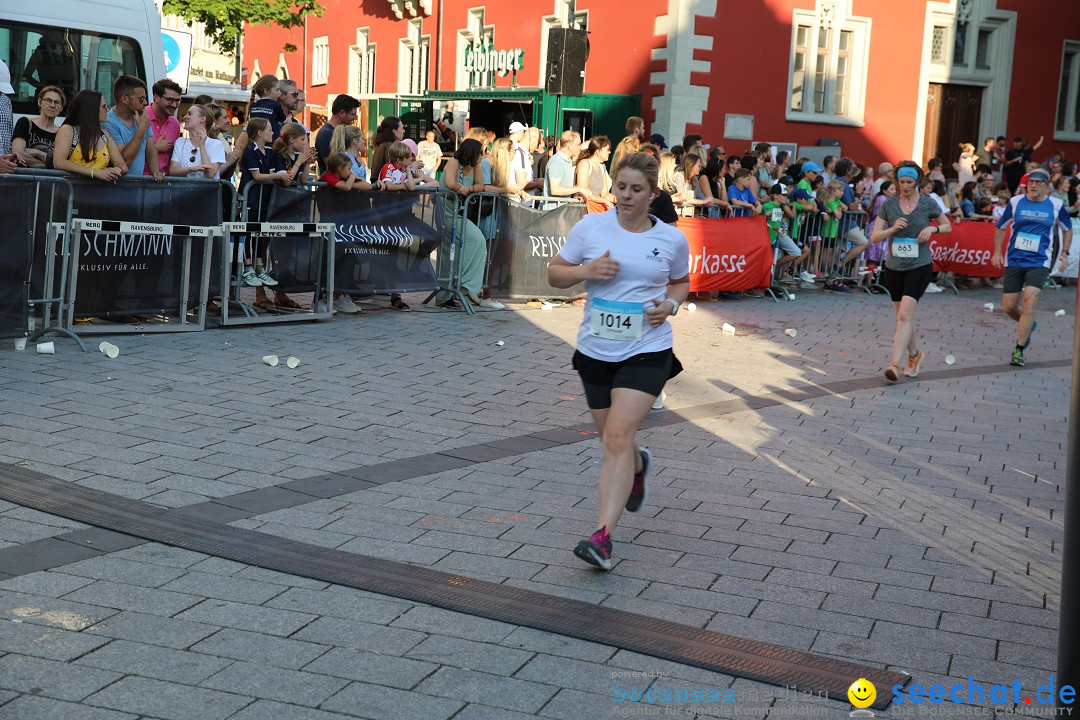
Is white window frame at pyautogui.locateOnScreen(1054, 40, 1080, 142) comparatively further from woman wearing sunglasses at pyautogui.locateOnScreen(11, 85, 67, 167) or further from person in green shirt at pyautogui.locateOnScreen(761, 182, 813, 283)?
woman wearing sunglasses at pyautogui.locateOnScreen(11, 85, 67, 167)

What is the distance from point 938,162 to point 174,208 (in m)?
15.3

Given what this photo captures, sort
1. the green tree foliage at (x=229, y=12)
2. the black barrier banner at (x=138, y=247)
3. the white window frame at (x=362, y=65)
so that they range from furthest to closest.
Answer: the white window frame at (x=362, y=65) < the green tree foliage at (x=229, y=12) < the black barrier banner at (x=138, y=247)

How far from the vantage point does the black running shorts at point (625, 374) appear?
5387 mm

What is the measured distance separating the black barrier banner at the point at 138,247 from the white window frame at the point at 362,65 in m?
28.9

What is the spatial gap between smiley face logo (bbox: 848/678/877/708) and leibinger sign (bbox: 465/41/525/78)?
2628 cm

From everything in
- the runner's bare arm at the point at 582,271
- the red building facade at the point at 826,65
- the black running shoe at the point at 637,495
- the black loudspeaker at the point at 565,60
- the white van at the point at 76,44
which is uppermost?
the red building facade at the point at 826,65

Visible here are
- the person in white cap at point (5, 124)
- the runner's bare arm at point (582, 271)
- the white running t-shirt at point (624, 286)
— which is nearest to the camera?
the runner's bare arm at point (582, 271)

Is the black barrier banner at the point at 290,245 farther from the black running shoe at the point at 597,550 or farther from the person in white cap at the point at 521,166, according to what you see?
→ the black running shoe at the point at 597,550

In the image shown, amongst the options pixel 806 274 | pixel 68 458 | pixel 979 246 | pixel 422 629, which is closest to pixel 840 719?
pixel 422 629

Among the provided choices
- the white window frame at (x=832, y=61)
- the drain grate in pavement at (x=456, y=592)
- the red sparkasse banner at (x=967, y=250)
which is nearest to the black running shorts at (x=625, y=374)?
the drain grate in pavement at (x=456, y=592)

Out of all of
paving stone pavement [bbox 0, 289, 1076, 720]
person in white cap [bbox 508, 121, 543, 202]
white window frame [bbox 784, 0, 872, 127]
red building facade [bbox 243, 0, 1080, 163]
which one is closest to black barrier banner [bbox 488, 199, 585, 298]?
person in white cap [bbox 508, 121, 543, 202]

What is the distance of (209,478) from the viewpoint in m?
6.27

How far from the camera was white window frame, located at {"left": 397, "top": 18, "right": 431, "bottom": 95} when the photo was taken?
35.5 m

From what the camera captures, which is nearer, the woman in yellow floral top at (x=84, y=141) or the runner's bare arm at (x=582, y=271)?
the runner's bare arm at (x=582, y=271)
